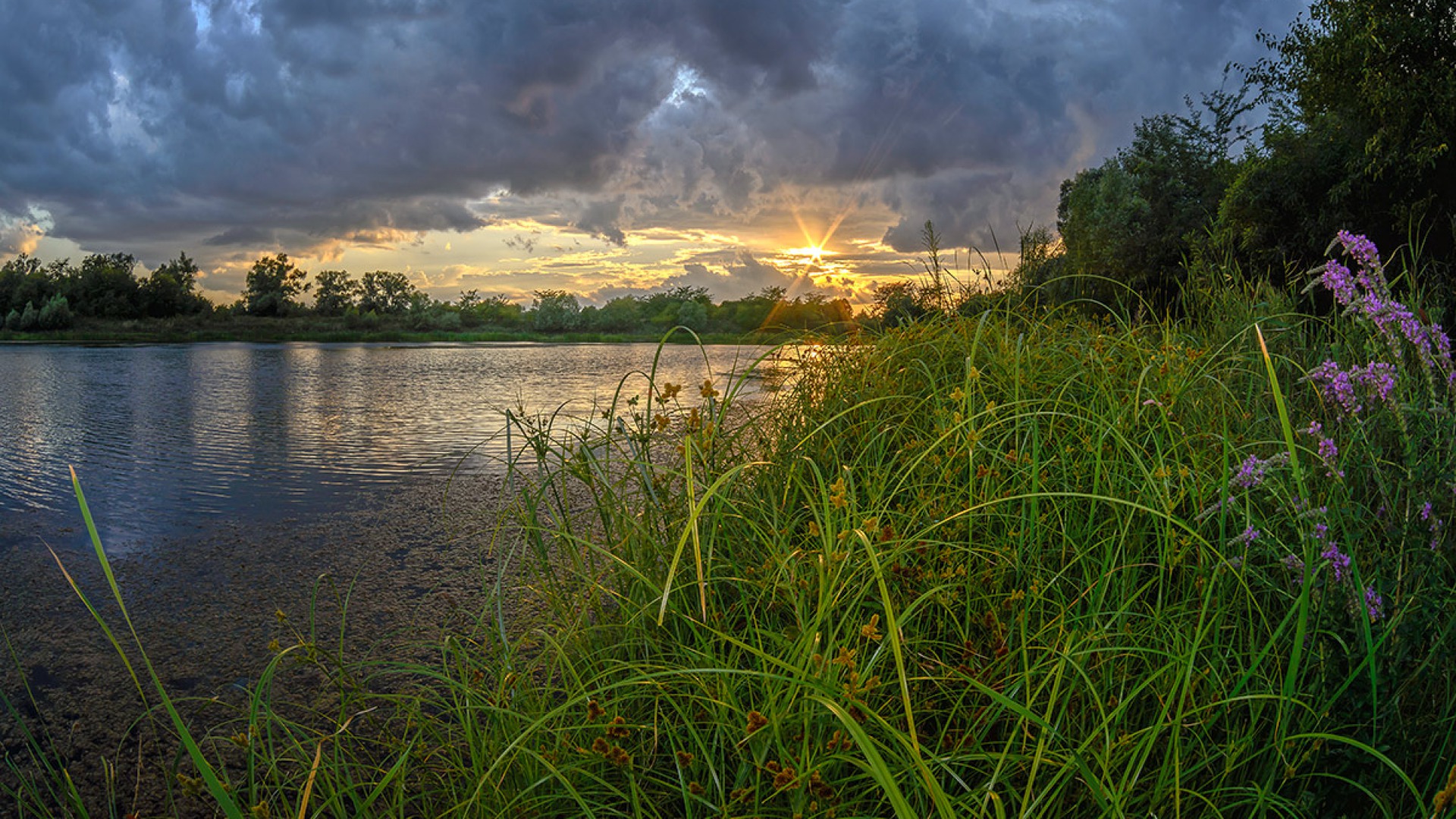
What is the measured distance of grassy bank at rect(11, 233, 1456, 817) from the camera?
133 centimetres

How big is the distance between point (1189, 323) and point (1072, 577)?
2.65 metres

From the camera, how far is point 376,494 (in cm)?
538

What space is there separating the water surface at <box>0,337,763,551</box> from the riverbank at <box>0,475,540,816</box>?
484 millimetres

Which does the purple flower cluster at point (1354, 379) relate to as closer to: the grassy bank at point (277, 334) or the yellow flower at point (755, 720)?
the yellow flower at point (755, 720)

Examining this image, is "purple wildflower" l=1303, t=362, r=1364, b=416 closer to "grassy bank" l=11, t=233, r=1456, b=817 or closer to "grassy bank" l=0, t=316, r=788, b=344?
"grassy bank" l=11, t=233, r=1456, b=817

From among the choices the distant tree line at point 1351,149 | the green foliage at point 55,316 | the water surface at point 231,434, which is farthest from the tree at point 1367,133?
the green foliage at point 55,316

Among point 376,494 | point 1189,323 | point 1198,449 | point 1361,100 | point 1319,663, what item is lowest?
point 376,494

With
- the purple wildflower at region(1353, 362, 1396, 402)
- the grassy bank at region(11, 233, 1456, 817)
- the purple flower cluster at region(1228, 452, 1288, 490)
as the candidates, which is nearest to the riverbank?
the grassy bank at region(11, 233, 1456, 817)

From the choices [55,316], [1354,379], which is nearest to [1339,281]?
[1354,379]

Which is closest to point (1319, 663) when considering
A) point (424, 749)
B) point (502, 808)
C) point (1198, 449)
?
point (1198, 449)

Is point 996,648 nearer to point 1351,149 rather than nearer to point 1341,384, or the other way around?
point 1341,384

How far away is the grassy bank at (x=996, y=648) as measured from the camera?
4.36ft

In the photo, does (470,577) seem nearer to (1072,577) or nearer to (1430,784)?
(1072,577)

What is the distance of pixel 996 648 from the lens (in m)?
1.62
